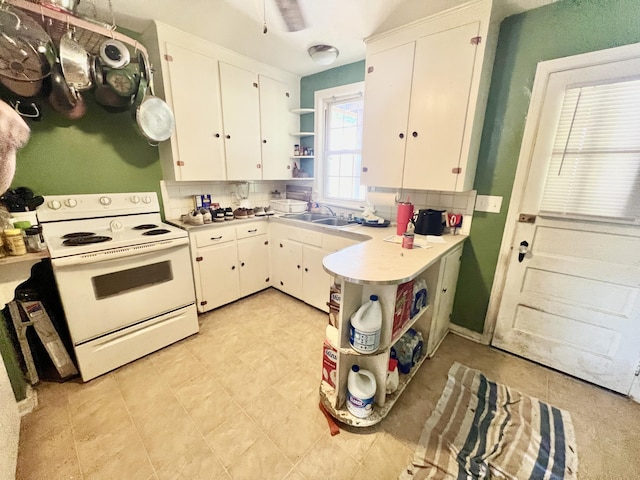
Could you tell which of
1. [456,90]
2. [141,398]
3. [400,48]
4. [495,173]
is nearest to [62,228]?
[141,398]

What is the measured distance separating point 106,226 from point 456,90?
9.27 feet

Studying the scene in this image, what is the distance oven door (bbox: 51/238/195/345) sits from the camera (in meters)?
1.59

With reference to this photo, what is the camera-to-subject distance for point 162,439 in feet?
4.51

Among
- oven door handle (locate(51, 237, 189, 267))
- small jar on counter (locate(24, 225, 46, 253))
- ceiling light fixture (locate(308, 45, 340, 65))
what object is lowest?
oven door handle (locate(51, 237, 189, 267))

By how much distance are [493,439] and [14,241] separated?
8.98ft

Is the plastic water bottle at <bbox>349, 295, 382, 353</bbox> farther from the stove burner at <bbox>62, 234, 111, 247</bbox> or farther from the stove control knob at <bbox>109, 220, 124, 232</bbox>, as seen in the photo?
the stove control knob at <bbox>109, 220, 124, 232</bbox>

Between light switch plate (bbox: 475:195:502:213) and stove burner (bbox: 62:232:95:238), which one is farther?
light switch plate (bbox: 475:195:502:213)

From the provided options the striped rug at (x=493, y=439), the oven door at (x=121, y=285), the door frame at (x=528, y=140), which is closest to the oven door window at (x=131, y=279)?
the oven door at (x=121, y=285)

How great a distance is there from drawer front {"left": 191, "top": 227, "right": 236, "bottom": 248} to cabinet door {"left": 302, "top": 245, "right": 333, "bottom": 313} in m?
0.72

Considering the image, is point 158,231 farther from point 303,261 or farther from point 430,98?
point 430,98

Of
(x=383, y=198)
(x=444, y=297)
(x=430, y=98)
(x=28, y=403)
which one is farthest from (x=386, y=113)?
(x=28, y=403)

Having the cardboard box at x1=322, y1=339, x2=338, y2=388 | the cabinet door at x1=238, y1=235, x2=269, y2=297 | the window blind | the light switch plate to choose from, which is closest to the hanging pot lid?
the cabinet door at x1=238, y1=235, x2=269, y2=297

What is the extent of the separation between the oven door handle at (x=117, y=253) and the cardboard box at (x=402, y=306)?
162 centimetres

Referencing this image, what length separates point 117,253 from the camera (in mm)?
1692
